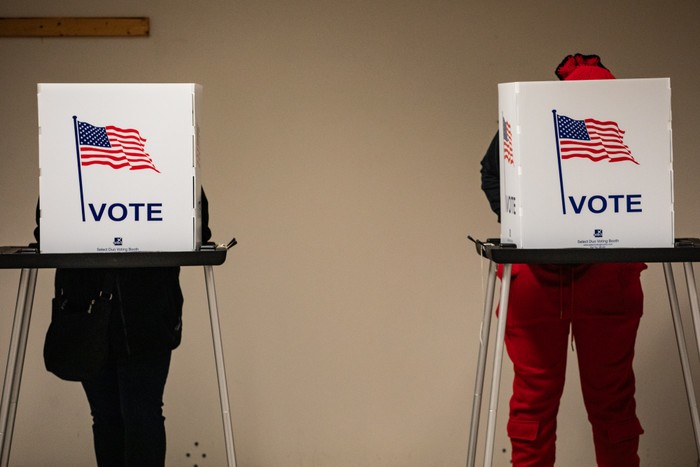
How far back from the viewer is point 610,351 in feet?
7.89

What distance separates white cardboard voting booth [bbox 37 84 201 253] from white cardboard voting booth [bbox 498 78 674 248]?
31.0 inches

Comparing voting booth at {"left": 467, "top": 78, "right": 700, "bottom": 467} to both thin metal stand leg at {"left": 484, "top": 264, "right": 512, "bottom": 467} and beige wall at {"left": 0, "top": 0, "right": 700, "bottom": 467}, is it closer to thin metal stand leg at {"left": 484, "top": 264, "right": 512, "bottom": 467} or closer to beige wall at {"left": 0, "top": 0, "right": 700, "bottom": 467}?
thin metal stand leg at {"left": 484, "top": 264, "right": 512, "bottom": 467}

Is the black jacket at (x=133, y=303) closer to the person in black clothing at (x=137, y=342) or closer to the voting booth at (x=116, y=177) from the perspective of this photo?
the person in black clothing at (x=137, y=342)

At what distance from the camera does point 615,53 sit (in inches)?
130

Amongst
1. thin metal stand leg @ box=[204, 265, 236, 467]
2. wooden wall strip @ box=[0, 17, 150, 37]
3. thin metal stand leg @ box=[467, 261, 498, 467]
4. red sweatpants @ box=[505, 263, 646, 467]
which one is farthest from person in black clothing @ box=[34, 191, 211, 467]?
wooden wall strip @ box=[0, 17, 150, 37]

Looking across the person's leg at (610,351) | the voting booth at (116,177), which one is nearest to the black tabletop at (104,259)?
the voting booth at (116,177)

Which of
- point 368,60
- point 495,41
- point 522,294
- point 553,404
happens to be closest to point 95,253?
point 522,294

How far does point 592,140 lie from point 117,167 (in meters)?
1.11

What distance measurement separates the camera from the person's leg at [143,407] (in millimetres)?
2275

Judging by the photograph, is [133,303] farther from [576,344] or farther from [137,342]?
[576,344]

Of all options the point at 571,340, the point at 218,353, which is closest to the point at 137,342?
the point at 218,353

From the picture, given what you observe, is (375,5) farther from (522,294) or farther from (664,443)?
(664,443)

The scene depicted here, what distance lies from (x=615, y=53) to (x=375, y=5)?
0.91 meters

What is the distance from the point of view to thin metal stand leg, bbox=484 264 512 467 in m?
2.07
